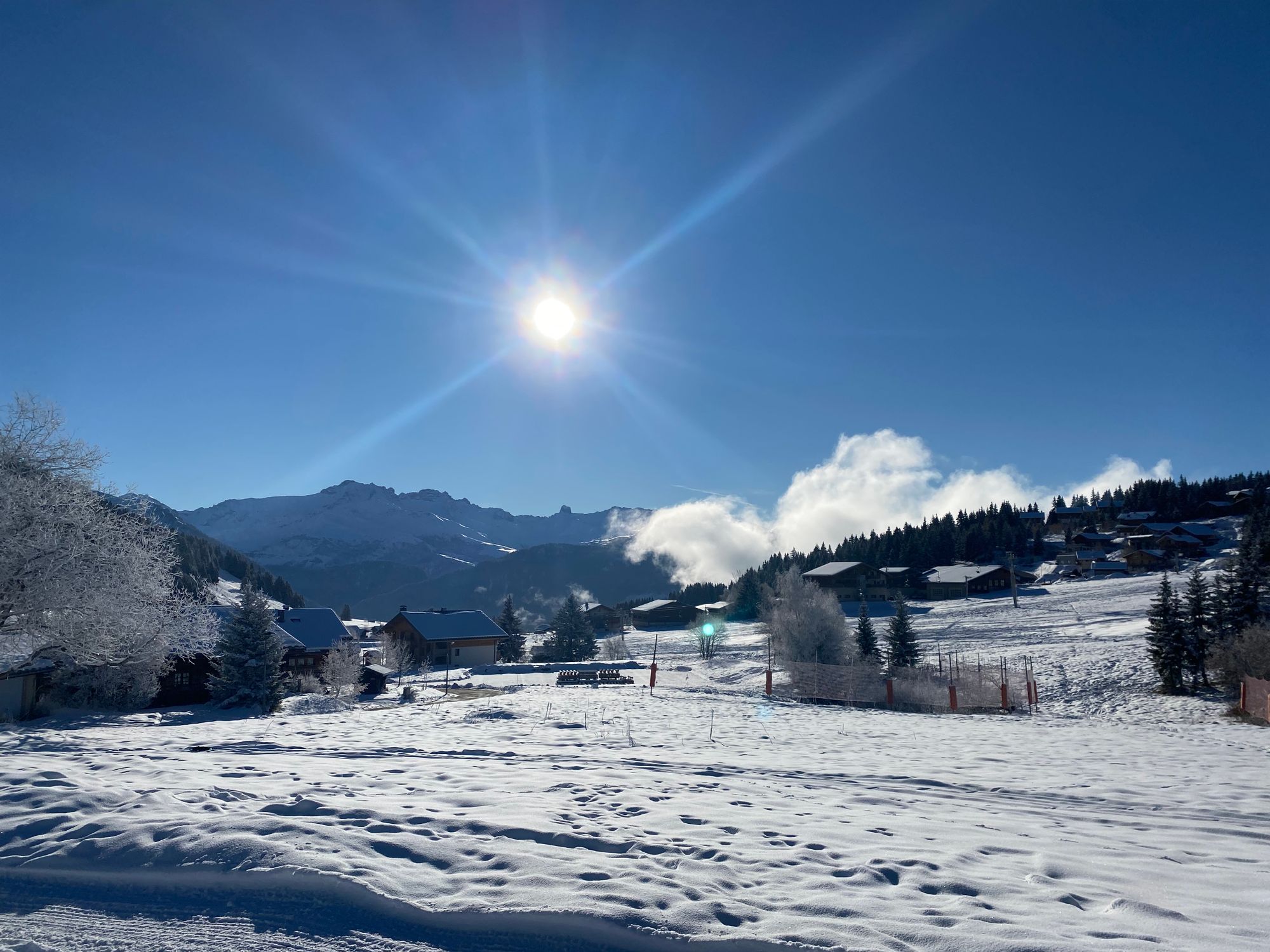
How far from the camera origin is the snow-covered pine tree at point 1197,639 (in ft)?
114

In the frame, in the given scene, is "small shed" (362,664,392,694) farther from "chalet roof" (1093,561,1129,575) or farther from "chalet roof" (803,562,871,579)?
"chalet roof" (1093,561,1129,575)

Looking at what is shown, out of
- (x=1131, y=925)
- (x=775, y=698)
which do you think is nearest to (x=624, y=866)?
(x=1131, y=925)

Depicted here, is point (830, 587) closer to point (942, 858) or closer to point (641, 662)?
point (641, 662)

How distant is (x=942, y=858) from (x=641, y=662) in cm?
6198

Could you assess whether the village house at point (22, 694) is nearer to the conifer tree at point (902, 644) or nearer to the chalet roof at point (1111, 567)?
the conifer tree at point (902, 644)

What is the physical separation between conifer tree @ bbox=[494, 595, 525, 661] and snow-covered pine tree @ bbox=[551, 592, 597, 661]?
5626mm

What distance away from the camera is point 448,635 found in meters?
78.9

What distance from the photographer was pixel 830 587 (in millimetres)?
103062

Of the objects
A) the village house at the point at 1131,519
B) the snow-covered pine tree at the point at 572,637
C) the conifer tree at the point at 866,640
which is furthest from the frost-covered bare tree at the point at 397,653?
the village house at the point at 1131,519

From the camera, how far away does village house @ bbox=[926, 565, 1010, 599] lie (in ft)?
300

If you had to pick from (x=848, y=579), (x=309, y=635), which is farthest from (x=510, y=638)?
(x=848, y=579)

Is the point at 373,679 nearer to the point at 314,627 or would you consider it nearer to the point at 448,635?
the point at 314,627

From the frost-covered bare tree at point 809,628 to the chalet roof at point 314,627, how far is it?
35534 mm

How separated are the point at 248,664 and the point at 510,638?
4661 centimetres
